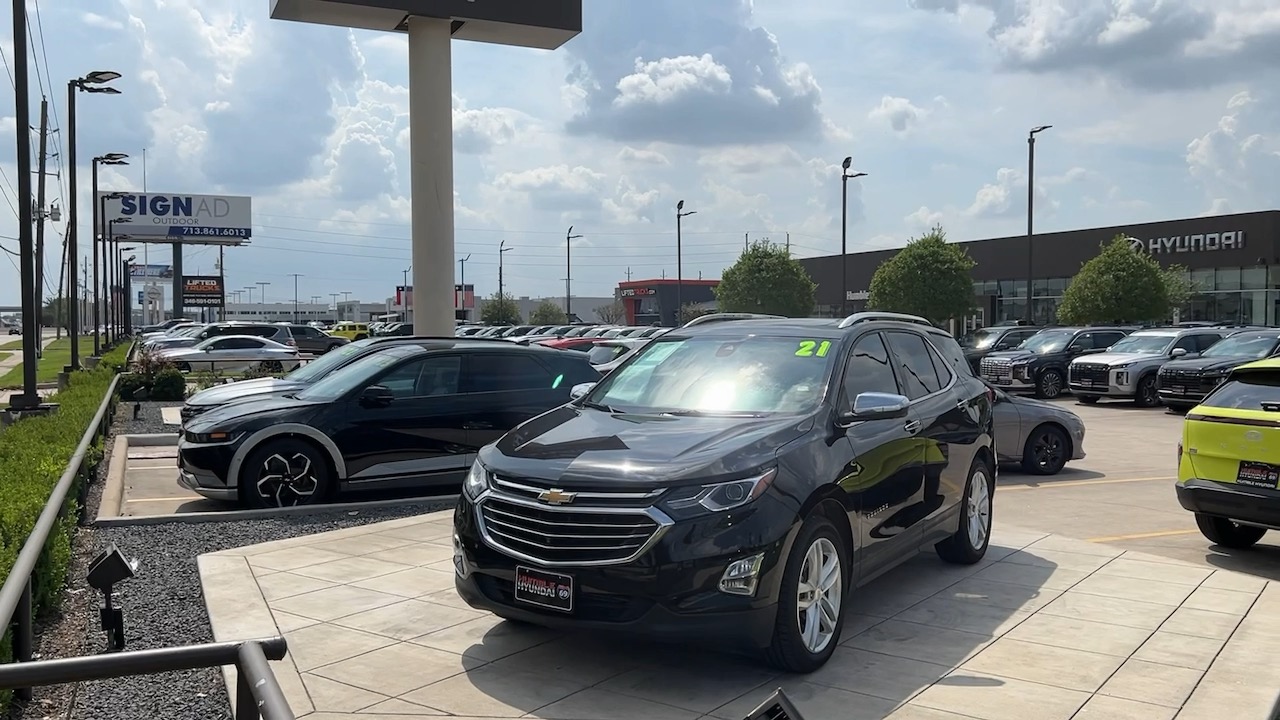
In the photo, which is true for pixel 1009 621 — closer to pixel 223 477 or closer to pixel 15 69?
pixel 223 477

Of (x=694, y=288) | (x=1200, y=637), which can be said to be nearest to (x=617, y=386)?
(x=1200, y=637)

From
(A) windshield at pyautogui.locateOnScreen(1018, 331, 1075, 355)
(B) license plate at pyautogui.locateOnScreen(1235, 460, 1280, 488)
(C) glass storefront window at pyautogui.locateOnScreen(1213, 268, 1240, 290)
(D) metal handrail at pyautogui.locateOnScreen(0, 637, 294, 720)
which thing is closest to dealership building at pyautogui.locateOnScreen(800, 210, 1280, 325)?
(C) glass storefront window at pyautogui.locateOnScreen(1213, 268, 1240, 290)

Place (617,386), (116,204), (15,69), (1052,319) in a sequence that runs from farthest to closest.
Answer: (116,204)
(1052,319)
(15,69)
(617,386)

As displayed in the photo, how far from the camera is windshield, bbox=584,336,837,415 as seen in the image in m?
6.24

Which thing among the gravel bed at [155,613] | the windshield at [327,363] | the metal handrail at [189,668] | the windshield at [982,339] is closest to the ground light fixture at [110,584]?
the gravel bed at [155,613]

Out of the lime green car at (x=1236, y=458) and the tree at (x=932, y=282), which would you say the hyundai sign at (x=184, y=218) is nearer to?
the tree at (x=932, y=282)

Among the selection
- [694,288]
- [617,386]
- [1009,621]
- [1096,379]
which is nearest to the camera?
[1009,621]

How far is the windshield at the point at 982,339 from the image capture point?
31203 mm

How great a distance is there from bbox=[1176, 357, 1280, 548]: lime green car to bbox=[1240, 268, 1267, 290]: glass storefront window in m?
48.6

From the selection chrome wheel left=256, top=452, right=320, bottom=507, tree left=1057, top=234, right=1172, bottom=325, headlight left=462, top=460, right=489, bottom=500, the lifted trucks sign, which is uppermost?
the lifted trucks sign

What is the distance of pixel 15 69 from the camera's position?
57.5 feet

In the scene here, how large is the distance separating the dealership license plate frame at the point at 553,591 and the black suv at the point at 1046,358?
22.8 metres

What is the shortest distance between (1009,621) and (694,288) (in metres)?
99.7

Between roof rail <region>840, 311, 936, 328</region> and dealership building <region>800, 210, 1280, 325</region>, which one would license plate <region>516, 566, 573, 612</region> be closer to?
roof rail <region>840, 311, 936, 328</region>
